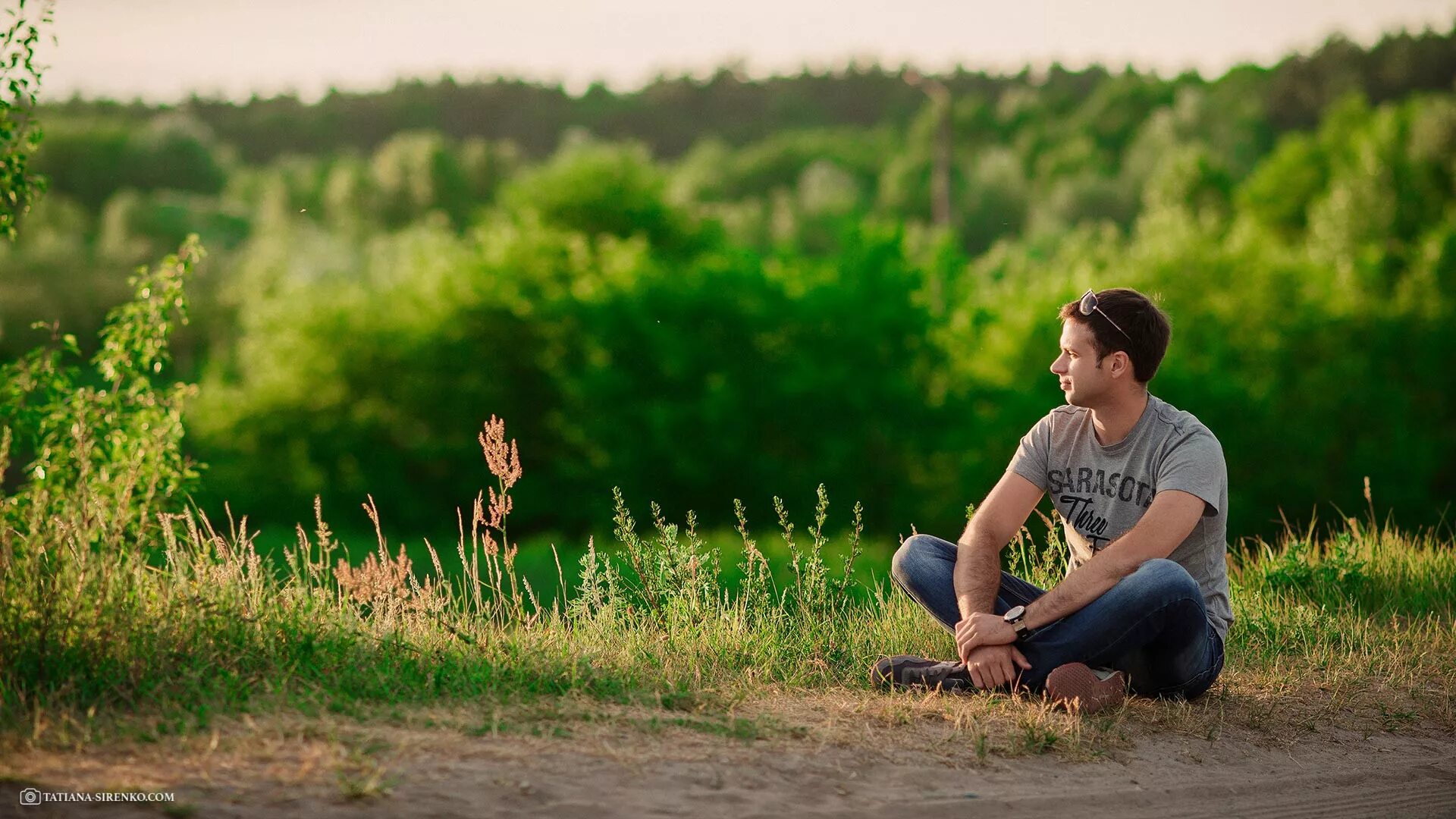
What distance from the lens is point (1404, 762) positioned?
4.56 meters

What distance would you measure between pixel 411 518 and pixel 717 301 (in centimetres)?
967

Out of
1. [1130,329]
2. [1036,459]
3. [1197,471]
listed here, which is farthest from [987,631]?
[1130,329]

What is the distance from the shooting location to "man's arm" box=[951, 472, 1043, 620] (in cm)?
470

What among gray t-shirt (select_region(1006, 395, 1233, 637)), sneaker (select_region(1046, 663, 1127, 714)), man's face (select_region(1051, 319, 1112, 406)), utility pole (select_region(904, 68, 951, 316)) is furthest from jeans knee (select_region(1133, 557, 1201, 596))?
utility pole (select_region(904, 68, 951, 316))

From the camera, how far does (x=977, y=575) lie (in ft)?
15.5

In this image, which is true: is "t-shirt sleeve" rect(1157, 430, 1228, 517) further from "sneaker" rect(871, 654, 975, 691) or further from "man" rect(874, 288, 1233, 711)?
"sneaker" rect(871, 654, 975, 691)

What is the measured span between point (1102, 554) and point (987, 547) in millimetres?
443

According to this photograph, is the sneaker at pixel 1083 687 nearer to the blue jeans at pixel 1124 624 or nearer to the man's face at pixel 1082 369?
the blue jeans at pixel 1124 624

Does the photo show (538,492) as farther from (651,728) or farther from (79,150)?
(79,150)

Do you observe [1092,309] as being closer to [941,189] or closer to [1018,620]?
[1018,620]

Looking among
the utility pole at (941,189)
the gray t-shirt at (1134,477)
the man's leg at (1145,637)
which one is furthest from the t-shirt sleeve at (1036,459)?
the utility pole at (941,189)

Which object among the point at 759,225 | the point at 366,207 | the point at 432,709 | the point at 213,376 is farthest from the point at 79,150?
the point at 432,709

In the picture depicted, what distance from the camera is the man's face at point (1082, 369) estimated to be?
4617 mm

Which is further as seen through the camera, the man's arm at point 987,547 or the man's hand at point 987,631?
the man's arm at point 987,547
